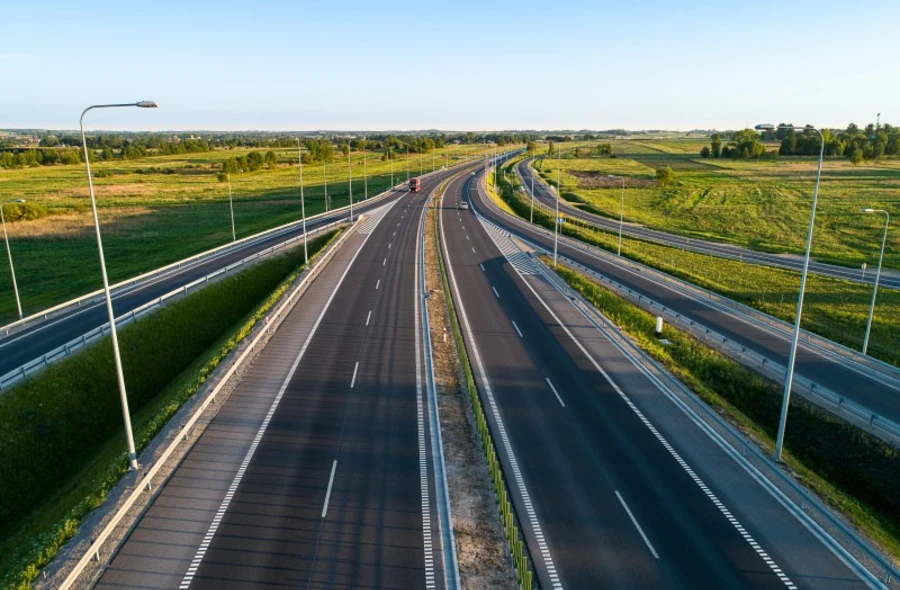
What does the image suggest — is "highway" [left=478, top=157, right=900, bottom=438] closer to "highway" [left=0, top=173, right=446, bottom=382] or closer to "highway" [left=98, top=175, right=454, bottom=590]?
"highway" [left=98, top=175, right=454, bottom=590]

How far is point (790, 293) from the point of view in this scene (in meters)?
46.5

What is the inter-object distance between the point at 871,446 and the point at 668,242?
52.7 m

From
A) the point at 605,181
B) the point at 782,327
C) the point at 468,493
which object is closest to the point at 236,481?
the point at 468,493

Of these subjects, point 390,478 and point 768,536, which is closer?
point 768,536

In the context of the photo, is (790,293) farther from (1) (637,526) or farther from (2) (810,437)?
(1) (637,526)

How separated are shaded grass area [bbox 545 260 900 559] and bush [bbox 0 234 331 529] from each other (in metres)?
27.1

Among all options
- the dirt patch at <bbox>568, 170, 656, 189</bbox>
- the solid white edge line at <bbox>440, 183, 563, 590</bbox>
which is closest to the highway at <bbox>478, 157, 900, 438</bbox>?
the solid white edge line at <bbox>440, 183, 563, 590</bbox>

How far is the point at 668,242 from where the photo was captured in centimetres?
7212

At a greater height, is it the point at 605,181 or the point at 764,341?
the point at 605,181

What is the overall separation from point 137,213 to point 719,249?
283 ft

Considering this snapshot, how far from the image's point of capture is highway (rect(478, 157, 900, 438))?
2645 cm

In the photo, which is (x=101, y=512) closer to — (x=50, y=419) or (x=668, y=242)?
(x=50, y=419)

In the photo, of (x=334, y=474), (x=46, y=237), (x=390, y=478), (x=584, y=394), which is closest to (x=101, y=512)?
(x=334, y=474)

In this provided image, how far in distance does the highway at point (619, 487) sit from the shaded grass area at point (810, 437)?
231 centimetres
